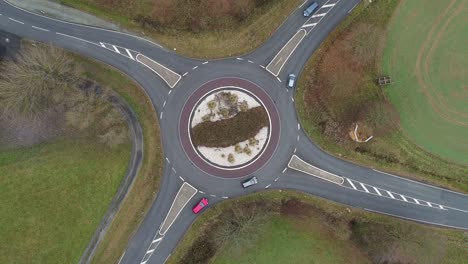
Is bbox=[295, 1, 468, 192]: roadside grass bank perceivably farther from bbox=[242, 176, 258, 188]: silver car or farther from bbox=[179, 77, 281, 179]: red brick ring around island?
bbox=[242, 176, 258, 188]: silver car

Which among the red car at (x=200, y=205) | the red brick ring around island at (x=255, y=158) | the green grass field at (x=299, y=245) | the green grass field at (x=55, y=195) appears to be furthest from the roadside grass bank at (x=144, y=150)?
the green grass field at (x=299, y=245)

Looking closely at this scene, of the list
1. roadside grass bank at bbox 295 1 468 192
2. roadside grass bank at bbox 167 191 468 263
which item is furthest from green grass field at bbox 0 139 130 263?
roadside grass bank at bbox 295 1 468 192

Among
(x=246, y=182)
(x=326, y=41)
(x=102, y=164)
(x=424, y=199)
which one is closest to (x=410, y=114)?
(x=424, y=199)

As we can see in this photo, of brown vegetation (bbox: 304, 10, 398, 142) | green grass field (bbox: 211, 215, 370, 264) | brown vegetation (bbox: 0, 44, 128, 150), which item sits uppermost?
brown vegetation (bbox: 0, 44, 128, 150)

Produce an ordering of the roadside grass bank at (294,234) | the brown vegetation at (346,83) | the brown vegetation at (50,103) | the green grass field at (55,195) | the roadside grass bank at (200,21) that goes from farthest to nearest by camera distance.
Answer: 1. the brown vegetation at (346,83)
2. the roadside grass bank at (200,21)
3. the roadside grass bank at (294,234)
4. the green grass field at (55,195)
5. the brown vegetation at (50,103)

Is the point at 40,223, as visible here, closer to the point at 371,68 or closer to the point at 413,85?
the point at 371,68

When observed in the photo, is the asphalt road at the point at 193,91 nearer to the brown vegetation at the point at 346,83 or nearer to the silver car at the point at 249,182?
the silver car at the point at 249,182

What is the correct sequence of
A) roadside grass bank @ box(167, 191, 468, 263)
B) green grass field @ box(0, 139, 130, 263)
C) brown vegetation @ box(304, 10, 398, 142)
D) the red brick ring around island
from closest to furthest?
green grass field @ box(0, 139, 130, 263) → roadside grass bank @ box(167, 191, 468, 263) → brown vegetation @ box(304, 10, 398, 142) → the red brick ring around island
